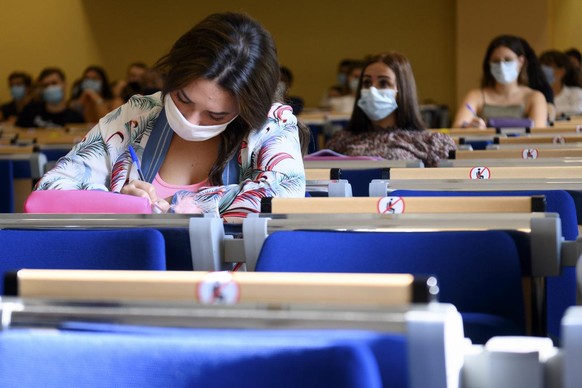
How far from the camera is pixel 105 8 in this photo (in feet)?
49.9

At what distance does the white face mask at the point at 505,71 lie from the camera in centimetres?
630

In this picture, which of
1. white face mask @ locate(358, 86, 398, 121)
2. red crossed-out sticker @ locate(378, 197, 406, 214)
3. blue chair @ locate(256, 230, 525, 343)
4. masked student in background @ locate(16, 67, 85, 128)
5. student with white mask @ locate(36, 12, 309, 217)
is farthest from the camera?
masked student in background @ locate(16, 67, 85, 128)

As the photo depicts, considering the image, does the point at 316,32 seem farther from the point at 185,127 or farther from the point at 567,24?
the point at 185,127

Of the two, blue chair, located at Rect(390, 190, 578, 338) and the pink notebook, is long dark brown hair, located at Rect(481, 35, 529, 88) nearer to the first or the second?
blue chair, located at Rect(390, 190, 578, 338)

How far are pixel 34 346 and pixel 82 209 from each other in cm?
113

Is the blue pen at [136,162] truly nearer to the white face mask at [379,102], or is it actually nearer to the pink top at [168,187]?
the pink top at [168,187]

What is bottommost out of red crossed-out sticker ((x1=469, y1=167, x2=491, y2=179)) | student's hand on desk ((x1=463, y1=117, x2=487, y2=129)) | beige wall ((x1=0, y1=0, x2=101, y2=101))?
student's hand on desk ((x1=463, y1=117, x2=487, y2=129))

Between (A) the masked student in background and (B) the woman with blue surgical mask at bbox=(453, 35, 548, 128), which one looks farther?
→ (A) the masked student in background

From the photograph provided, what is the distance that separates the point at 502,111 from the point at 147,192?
433 centimetres

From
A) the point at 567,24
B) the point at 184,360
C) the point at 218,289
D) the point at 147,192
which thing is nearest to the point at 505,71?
the point at 147,192

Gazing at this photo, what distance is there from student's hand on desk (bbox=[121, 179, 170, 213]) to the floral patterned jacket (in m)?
0.03

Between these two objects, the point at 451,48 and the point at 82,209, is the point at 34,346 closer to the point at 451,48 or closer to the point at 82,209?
the point at 82,209

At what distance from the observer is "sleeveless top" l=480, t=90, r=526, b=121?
6203mm

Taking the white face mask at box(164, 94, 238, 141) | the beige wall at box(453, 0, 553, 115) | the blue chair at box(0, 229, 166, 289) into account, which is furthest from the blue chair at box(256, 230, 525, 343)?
the beige wall at box(453, 0, 553, 115)
